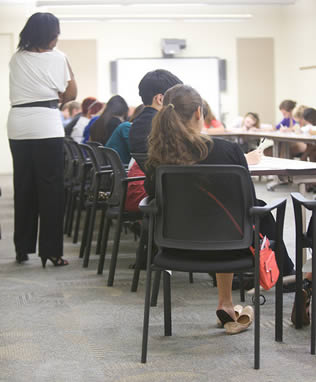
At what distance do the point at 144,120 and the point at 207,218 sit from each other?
161 cm

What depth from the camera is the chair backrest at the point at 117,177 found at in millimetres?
3995

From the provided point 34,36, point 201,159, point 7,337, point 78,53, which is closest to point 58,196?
point 34,36

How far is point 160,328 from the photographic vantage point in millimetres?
Result: 3080

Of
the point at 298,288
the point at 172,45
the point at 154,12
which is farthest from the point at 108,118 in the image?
the point at 154,12

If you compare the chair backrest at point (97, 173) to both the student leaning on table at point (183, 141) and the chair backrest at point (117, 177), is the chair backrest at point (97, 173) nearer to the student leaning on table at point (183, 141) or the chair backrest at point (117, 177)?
the chair backrest at point (117, 177)

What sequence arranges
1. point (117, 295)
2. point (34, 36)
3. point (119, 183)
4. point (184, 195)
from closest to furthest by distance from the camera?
point (184, 195) → point (117, 295) → point (119, 183) → point (34, 36)

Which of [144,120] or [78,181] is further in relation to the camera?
[78,181]

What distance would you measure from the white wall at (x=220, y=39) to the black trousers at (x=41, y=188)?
9.94 metres

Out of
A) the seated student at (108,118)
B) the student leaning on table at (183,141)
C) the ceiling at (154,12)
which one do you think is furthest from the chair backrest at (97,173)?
the ceiling at (154,12)

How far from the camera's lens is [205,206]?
2.56 m

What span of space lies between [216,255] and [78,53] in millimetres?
12192

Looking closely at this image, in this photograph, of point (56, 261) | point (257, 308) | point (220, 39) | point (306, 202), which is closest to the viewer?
point (257, 308)

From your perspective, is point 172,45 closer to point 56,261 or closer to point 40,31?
point 40,31

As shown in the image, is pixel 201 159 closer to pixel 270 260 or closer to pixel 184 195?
pixel 184 195
